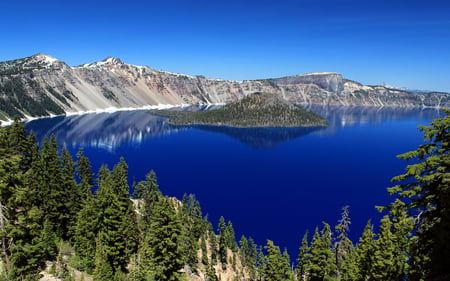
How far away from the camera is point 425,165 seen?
1791 centimetres

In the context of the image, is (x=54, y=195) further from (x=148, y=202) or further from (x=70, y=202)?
(x=148, y=202)

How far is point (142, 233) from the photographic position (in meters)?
62.9

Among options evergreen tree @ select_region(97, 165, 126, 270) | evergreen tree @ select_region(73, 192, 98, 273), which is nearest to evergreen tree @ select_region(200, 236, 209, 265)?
evergreen tree @ select_region(73, 192, 98, 273)

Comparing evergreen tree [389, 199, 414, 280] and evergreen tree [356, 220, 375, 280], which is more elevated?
evergreen tree [389, 199, 414, 280]

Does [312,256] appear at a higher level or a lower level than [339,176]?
higher

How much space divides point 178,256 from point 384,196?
134 m

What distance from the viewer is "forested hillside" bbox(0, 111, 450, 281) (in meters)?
18.3

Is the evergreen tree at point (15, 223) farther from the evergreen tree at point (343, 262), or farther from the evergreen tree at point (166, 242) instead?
the evergreen tree at point (343, 262)

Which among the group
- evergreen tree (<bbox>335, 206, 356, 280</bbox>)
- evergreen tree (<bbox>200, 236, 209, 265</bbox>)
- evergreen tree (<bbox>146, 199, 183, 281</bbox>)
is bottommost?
evergreen tree (<bbox>200, 236, 209, 265</bbox>)

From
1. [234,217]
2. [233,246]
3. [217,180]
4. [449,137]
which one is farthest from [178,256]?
[217,180]

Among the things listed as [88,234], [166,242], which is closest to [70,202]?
[88,234]

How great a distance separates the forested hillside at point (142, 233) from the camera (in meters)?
18.3

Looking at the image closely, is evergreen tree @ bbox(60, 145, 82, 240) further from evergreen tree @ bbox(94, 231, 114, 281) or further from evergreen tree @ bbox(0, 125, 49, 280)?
evergreen tree @ bbox(0, 125, 49, 280)

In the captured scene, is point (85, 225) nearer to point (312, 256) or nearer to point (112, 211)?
point (112, 211)
